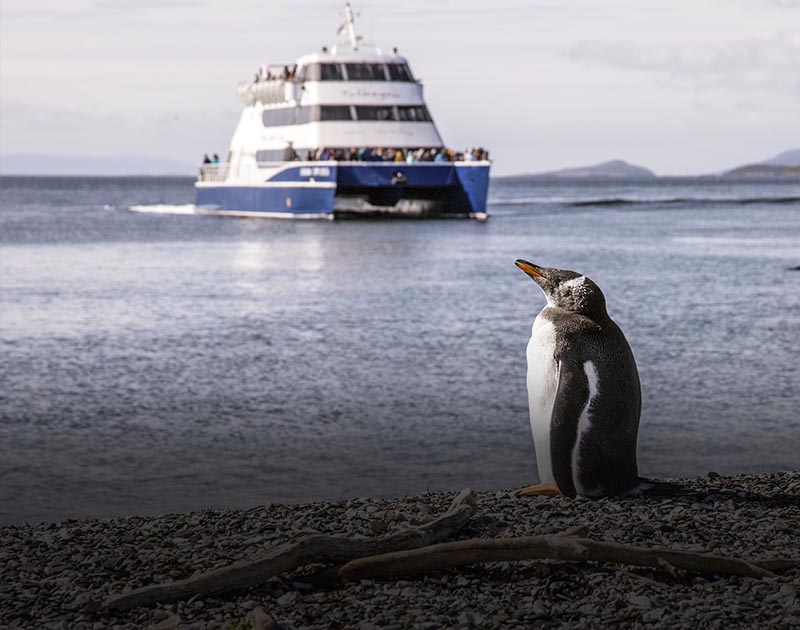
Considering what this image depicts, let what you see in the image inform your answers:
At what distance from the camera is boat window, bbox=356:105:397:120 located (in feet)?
155

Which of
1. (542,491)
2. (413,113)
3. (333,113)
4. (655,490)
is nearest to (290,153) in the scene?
(333,113)

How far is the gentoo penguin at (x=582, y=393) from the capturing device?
630 centimetres

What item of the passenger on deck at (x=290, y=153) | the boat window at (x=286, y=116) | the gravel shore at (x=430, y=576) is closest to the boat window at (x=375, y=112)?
the boat window at (x=286, y=116)

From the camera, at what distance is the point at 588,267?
3247 cm

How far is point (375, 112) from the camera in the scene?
47.5m

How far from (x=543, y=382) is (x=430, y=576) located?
5.31 feet

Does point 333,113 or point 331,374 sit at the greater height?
point 333,113

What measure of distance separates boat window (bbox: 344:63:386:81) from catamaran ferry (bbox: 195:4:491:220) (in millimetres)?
36

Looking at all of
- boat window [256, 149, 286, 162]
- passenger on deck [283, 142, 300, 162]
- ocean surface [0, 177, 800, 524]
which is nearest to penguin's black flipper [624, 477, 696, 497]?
ocean surface [0, 177, 800, 524]

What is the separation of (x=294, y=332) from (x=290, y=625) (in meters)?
13.5

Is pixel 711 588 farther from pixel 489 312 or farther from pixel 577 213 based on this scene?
pixel 577 213

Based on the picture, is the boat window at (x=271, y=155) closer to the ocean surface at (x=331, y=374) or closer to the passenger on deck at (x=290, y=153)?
the passenger on deck at (x=290, y=153)

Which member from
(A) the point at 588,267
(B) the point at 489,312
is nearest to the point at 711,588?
(B) the point at 489,312

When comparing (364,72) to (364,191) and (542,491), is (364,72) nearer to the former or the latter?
(364,191)
